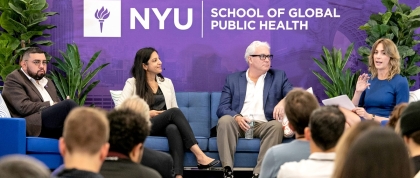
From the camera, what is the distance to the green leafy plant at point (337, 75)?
6.87m

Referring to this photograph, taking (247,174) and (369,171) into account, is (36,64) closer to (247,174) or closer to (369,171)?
(247,174)

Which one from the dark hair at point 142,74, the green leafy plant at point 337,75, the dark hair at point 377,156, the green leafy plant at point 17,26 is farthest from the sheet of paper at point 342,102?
the dark hair at point 377,156

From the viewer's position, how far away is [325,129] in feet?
9.35

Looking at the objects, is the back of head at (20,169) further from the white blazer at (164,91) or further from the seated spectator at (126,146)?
the white blazer at (164,91)

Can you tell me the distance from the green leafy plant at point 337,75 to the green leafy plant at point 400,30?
0.20 meters

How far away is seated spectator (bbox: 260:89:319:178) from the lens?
3234 mm

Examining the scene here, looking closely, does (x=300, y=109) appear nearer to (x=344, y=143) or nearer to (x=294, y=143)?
(x=294, y=143)

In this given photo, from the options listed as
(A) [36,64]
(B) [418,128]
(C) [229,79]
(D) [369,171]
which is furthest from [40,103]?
(D) [369,171]

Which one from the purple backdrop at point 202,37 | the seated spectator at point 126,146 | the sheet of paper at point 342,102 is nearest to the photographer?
the seated spectator at point 126,146

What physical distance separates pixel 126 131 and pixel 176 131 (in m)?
3.71

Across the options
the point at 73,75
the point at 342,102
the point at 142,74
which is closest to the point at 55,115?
the point at 73,75

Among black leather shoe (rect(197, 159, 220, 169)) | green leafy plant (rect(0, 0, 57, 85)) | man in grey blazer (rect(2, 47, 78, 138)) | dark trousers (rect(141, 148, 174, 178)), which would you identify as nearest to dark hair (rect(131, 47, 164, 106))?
man in grey blazer (rect(2, 47, 78, 138))

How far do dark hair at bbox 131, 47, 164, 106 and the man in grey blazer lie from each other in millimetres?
713

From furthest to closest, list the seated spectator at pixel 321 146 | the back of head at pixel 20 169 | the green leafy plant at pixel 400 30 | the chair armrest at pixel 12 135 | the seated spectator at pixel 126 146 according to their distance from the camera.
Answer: the green leafy plant at pixel 400 30 → the chair armrest at pixel 12 135 → the seated spectator at pixel 321 146 → the seated spectator at pixel 126 146 → the back of head at pixel 20 169
